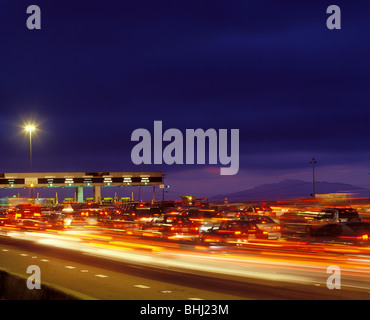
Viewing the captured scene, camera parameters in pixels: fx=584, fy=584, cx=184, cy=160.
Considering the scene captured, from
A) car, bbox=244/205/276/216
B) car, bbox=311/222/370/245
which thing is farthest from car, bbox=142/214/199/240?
car, bbox=244/205/276/216

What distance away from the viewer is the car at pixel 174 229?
2844 centimetres

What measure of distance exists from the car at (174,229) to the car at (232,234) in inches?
141

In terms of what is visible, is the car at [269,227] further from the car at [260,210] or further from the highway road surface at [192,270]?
the car at [260,210]

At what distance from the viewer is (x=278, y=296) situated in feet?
39.3

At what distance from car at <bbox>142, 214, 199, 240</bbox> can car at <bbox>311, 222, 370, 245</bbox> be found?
21.3ft

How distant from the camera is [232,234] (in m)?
23.0

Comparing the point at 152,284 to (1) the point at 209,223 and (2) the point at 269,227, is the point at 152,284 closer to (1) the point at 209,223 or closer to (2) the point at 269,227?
(2) the point at 269,227

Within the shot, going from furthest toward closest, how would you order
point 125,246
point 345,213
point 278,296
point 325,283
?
point 345,213
point 125,246
point 325,283
point 278,296

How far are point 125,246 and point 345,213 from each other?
16.6m

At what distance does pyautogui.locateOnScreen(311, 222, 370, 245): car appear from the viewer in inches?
862

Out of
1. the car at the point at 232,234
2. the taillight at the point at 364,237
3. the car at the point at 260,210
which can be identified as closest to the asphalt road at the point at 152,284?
the car at the point at 232,234

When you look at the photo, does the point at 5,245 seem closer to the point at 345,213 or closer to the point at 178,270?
the point at 178,270

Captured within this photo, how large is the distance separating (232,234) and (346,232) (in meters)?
4.45
